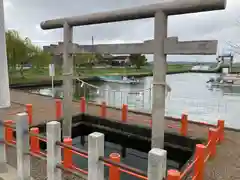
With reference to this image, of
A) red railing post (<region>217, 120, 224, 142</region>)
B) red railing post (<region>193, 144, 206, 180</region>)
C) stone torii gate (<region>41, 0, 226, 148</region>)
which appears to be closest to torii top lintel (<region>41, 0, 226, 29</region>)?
stone torii gate (<region>41, 0, 226, 148</region>)

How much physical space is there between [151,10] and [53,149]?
2.32 metres

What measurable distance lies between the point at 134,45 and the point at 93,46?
0.96 meters

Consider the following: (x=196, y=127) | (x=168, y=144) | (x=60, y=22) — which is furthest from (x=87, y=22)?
(x=196, y=127)

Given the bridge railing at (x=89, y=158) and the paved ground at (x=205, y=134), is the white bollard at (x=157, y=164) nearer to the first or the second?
the bridge railing at (x=89, y=158)

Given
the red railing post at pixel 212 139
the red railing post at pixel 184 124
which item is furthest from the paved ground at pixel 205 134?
the red railing post at pixel 184 124

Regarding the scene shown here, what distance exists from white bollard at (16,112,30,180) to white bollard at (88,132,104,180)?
1101 mm

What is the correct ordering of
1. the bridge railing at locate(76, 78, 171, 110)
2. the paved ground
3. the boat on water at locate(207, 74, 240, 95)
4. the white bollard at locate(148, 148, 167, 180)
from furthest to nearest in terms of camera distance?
the boat on water at locate(207, 74, 240, 95)
the bridge railing at locate(76, 78, 171, 110)
the paved ground
the white bollard at locate(148, 148, 167, 180)

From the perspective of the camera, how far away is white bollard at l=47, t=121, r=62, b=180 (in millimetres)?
2428

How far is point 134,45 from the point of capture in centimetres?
362

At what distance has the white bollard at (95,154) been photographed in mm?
2059

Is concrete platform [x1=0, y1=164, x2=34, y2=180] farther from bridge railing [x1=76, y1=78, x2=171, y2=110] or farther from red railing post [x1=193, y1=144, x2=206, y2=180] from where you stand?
bridge railing [x1=76, y1=78, x2=171, y2=110]

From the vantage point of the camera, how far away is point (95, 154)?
6.81ft

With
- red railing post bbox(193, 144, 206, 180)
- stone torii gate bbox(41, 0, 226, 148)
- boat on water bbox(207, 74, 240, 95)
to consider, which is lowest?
boat on water bbox(207, 74, 240, 95)

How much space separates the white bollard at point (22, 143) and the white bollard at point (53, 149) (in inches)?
18.9
